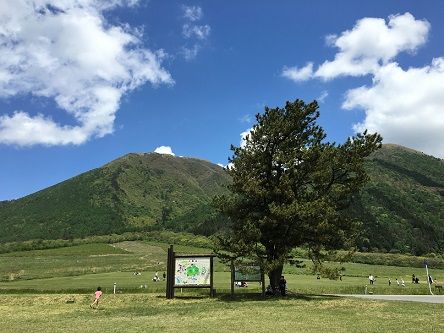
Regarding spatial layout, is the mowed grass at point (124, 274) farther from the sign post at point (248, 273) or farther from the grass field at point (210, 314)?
the grass field at point (210, 314)

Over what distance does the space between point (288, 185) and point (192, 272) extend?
1026 cm

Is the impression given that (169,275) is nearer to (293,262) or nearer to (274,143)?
(293,262)

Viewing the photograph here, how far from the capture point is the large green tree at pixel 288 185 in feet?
104

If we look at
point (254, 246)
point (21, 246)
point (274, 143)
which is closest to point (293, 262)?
point (254, 246)

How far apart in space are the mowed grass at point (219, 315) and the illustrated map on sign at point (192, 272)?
5.16 ft

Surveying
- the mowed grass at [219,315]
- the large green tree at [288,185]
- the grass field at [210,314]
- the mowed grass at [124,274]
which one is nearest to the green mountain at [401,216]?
the mowed grass at [124,274]

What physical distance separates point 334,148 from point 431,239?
13259 cm

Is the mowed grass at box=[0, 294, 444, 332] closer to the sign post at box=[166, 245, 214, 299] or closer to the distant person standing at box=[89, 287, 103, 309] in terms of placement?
the distant person standing at box=[89, 287, 103, 309]

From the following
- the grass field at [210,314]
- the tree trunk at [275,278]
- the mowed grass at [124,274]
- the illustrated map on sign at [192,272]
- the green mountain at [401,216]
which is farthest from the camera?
the green mountain at [401,216]

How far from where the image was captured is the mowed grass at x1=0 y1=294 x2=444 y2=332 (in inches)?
745

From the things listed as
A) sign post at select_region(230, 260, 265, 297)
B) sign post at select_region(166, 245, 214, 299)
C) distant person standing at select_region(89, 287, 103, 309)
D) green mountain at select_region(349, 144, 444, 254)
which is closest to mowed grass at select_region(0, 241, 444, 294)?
sign post at select_region(230, 260, 265, 297)

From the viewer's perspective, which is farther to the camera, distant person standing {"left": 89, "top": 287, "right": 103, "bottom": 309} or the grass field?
distant person standing {"left": 89, "top": 287, "right": 103, "bottom": 309}

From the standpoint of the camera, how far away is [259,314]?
23.1m

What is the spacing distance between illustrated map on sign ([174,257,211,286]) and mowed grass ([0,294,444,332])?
157 cm
